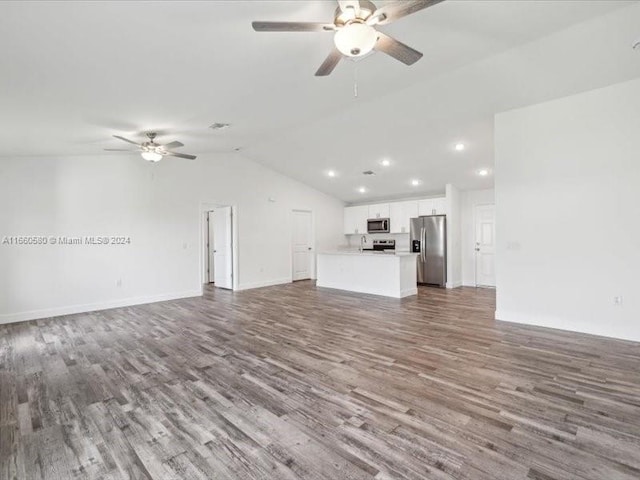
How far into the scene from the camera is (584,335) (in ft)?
12.9

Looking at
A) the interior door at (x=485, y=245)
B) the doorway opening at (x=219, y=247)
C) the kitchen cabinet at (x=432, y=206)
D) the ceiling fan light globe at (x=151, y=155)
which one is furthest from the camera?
the kitchen cabinet at (x=432, y=206)

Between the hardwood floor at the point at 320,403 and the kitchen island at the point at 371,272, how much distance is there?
213 centimetres

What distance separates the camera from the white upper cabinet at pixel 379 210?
903 cm

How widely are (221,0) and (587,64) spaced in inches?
150

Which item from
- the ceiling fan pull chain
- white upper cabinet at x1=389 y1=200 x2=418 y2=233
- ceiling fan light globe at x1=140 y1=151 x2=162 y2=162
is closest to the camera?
the ceiling fan pull chain

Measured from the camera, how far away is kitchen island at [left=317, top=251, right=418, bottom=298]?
655 centimetres

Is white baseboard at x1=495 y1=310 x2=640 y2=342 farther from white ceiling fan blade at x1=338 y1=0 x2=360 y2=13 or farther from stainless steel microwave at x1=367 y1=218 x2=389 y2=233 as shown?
stainless steel microwave at x1=367 y1=218 x2=389 y2=233

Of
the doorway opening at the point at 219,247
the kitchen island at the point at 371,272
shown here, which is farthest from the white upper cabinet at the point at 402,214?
the doorway opening at the point at 219,247

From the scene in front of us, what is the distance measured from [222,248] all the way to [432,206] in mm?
5451

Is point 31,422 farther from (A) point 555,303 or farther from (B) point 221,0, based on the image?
(A) point 555,303

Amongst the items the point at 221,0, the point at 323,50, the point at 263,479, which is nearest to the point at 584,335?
the point at 263,479

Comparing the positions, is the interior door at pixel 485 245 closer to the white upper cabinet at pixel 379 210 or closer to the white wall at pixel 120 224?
the white upper cabinet at pixel 379 210

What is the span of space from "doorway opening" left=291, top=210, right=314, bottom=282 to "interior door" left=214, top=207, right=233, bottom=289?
1.87m

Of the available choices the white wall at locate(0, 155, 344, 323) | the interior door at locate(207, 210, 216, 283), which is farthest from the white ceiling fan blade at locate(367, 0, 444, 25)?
the interior door at locate(207, 210, 216, 283)
